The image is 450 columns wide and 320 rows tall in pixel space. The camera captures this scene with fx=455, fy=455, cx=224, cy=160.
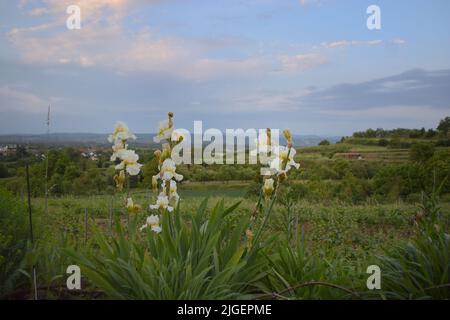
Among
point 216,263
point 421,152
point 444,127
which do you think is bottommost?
point 216,263

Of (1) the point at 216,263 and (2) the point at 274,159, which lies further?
(2) the point at 274,159

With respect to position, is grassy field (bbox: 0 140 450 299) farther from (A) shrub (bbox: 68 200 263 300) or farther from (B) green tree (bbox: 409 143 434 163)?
(B) green tree (bbox: 409 143 434 163)

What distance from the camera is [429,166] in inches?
375

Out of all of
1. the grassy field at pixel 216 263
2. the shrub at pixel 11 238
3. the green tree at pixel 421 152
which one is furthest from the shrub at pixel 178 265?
the green tree at pixel 421 152

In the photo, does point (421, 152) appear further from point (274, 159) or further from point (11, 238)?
point (11, 238)

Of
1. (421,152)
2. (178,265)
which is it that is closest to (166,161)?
(178,265)

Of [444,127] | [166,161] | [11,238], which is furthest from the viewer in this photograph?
[444,127]

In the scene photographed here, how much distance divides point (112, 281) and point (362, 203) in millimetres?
8514

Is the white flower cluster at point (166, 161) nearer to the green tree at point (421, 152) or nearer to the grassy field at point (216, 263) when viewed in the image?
the grassy field at point (216, 263)

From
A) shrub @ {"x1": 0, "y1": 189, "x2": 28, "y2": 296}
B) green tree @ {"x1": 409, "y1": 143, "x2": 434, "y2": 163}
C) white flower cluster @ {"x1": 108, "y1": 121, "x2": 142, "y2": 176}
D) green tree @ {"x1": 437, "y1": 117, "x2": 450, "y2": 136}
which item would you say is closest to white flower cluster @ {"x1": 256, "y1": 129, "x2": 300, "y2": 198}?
white flower cluster @ {"x1": 108, "y1": 121, "x2": 142, "y2": 176}

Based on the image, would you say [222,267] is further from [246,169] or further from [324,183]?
[324,183]

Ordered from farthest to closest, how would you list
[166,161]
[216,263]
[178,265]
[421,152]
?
1. [421,152]
2. [166,161]
3. [216,263]
4. [178,265]

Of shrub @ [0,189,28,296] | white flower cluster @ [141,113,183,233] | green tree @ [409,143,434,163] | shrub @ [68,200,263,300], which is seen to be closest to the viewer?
shrub @ [68,200,263,300]

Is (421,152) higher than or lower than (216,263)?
higher
